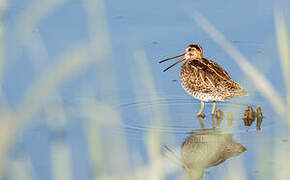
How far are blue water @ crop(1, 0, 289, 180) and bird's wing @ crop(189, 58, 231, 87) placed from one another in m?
0.29

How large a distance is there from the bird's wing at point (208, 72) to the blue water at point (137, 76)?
0.94ft

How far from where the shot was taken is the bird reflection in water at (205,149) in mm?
4402

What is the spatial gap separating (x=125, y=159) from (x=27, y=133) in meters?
2.33

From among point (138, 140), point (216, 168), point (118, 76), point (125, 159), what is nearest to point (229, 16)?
point (118, 76)

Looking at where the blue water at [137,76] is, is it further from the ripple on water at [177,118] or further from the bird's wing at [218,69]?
the bird's wing at [218,69]

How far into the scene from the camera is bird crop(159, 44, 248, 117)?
5910mm

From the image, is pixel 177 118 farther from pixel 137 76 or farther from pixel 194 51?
pixel 194 51

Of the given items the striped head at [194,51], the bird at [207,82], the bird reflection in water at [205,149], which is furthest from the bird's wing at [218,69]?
the bird reflection in water at [205,149]

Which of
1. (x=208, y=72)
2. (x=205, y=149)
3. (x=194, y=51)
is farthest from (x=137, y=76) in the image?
(x=194, y=51)

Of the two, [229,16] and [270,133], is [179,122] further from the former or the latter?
[229,16]

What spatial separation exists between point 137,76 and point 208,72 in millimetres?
1071

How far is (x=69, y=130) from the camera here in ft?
17.3

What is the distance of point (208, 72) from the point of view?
6.16 meters

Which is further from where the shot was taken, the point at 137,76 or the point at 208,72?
the point at 208,72
